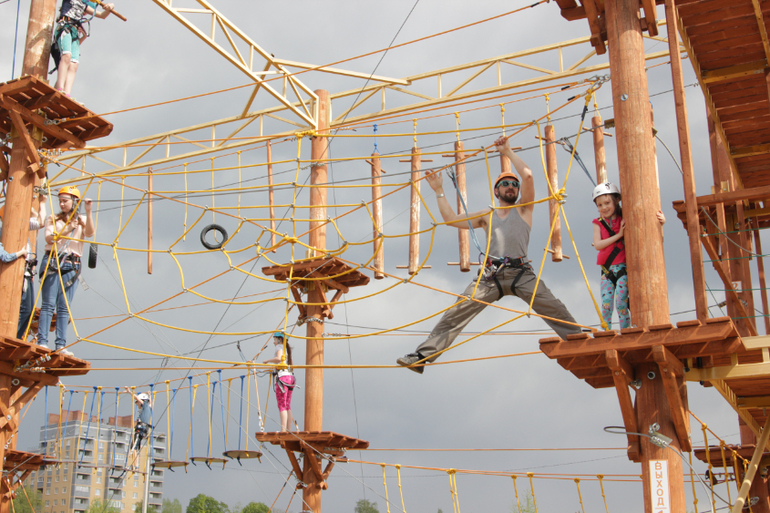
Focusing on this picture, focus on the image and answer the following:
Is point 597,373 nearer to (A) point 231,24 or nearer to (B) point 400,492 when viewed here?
(B) point 400,492

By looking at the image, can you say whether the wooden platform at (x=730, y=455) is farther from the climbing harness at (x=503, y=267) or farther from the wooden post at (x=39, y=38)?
the wooden post at (x=39, y=38)

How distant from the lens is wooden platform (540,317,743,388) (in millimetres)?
→ 5297

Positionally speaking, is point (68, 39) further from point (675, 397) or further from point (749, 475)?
point (749, 475)

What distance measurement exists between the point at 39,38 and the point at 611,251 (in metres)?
6.90

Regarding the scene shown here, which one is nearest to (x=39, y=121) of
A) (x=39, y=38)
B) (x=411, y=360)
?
(x=39, y=38)

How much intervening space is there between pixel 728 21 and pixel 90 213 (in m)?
7.09

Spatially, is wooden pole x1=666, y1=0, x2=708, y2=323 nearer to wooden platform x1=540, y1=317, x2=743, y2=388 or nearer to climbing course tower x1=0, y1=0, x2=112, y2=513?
wooden platform x1=540, y1=317, x2=743, y2=388

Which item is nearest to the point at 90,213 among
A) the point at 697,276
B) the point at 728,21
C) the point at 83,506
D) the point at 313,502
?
the point at 313,502

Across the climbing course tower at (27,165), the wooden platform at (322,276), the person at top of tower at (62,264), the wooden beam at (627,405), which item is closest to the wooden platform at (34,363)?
the climbing course tower at (27,165)

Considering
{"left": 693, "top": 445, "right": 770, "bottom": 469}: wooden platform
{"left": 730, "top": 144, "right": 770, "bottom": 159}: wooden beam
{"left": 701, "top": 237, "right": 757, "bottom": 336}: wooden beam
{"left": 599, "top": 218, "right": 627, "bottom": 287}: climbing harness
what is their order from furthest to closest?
{"left": 693, "top": 445, "right": 770, "bottom": 469}: wooden platform
{"left": 730, "top": 144, "right": 770, "bottom": 159}: wooden beam
{"left": 701, "top": 237, "right": 757, "bottom": 336}: wooden beam
{"left": 599, "top": 218, "right": 627, "bottom": 287}: climbing harness

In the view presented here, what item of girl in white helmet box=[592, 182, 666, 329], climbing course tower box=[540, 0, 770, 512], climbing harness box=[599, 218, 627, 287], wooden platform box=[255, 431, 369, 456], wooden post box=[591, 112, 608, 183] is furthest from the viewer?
wooden platform box=[255, 431, 369, 456]

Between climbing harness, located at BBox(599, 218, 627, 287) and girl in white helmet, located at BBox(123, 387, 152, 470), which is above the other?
climbing harness, located at BBox(599, 218, 627, 287)

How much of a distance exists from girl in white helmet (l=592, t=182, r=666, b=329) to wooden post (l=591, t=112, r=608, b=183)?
4.50 metres

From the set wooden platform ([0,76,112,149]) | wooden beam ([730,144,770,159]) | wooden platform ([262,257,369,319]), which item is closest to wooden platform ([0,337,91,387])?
wooden platform ([0,76,112,149])
